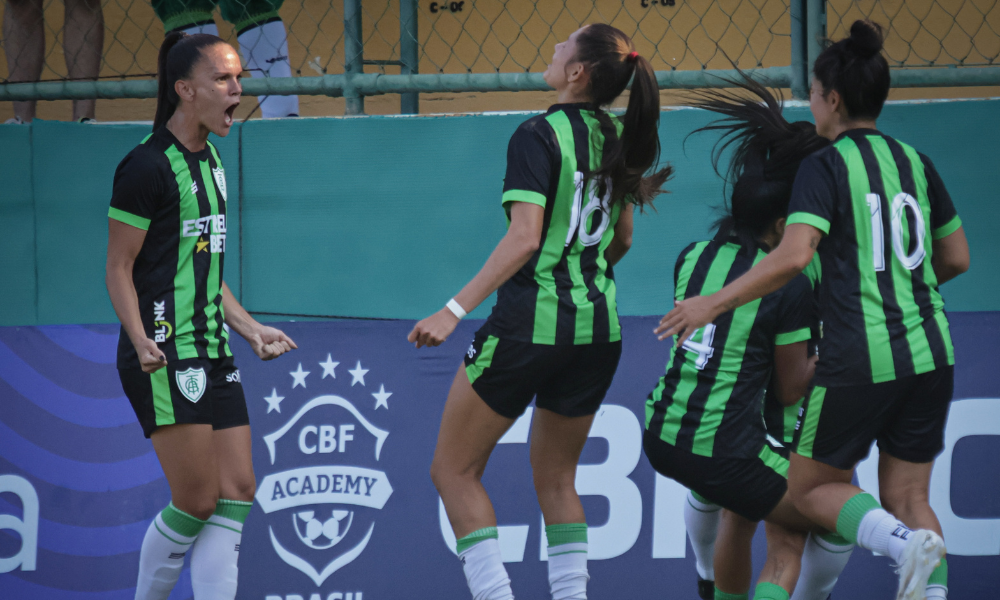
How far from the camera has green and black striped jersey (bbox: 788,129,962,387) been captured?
2.98 m

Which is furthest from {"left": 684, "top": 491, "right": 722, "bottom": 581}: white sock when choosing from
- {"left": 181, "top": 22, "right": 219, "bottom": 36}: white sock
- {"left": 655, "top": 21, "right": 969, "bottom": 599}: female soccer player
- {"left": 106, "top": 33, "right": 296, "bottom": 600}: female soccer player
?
{"left": 181, "top": 22, "right": 219, "bottom": 36}: white sock

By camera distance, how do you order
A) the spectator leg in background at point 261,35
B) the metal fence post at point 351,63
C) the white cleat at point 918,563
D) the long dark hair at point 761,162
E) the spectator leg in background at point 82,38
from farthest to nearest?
the spectator leg in background at point 82,38 < the spectator leg in background at point 261,35 < the metal fence post at point 351,63 < the long dark hair at point 761,162 < the white cleat at point 918,563

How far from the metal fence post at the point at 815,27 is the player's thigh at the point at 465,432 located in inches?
98.0

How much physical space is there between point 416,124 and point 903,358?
258 cm

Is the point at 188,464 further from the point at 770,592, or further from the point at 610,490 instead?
the point at 770,592

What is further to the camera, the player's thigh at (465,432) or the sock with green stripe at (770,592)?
the sock with green stripe at (770,592)

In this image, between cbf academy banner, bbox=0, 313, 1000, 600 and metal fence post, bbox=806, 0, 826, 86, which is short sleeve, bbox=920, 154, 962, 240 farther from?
metal fence post, bbox=806, 0, 826, 86

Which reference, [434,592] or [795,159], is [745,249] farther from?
[434,592]

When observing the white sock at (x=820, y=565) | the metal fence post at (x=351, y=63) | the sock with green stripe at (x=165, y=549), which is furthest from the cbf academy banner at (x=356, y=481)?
the metal fence post at (x=351, y=63)

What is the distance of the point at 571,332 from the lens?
305 centimetres

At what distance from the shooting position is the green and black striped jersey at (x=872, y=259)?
2984mm

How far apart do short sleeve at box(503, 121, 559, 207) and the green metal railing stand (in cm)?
163

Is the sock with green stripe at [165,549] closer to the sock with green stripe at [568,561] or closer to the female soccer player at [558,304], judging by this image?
the female soccer player at [558,304]

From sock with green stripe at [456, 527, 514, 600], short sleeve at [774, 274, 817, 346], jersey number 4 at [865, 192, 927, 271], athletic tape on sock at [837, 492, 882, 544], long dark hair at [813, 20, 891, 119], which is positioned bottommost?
sock with green stripe at [456, 527, 514, 600]
